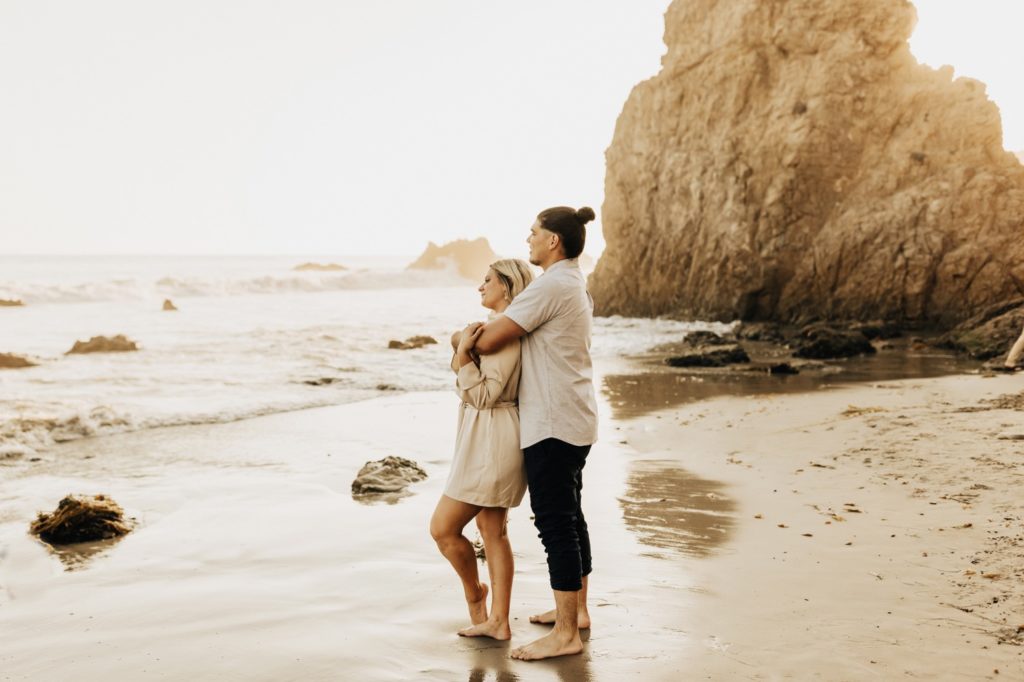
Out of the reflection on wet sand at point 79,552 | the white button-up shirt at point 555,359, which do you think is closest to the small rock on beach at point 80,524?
the reflection on wet sand at point 79,552

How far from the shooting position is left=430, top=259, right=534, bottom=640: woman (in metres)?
3.56

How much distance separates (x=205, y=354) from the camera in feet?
61.4

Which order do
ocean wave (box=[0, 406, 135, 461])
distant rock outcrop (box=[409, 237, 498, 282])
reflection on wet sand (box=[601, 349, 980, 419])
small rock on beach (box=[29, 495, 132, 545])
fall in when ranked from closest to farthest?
small rock on beach (box=[29, 495, 132, 545]) < ocean wave (box=[0, 406, 135, 461]) < reflection on wet sand (box=[601, 349, 980, 419]) < distant rock outcrop (box=[409, 237, 498, 282])

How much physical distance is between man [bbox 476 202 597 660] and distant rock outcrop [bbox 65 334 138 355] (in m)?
17.3

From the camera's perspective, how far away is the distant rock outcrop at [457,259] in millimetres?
67312

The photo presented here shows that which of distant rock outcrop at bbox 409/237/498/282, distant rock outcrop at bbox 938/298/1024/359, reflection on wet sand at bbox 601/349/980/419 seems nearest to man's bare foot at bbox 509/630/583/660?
reflection on wet sand at bbox 601/349/980/419

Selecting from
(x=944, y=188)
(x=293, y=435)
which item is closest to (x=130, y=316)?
(x=293, y=435)

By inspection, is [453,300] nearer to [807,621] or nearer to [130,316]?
[130,316]

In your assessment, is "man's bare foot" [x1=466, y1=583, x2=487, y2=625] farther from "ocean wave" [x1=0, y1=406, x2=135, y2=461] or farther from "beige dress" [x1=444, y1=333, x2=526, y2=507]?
"ocean wave" [x1=0, y1=406, x2=135, y2=461]

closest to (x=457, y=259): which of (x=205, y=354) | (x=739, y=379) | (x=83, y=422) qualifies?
(x=205, y=354)

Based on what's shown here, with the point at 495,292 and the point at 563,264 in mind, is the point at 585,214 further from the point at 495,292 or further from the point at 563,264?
the point at 495,292

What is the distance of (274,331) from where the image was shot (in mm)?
24922

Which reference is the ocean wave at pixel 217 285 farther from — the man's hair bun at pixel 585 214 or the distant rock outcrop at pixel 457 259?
the man's hair bun at pixel 585 214

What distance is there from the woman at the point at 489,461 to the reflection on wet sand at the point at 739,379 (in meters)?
6.74
